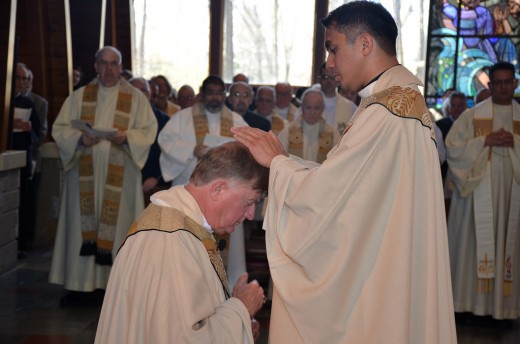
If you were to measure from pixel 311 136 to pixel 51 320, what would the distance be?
2.99 metres

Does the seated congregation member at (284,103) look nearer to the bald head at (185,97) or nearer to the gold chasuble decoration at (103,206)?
the bald head at (185,97)

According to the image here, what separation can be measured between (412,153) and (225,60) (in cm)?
1295

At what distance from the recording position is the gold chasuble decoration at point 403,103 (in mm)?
3387

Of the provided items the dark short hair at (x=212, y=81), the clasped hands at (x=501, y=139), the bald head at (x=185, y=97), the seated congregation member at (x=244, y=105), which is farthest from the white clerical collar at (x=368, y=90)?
the bald head at (x=185, y=97)

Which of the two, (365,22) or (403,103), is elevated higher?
(365,22)

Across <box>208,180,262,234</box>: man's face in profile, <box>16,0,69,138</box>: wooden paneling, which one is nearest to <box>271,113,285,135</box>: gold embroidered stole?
<box>16,0,69,138</box>: wooden paneling

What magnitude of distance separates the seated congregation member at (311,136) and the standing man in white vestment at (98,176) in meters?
1.37

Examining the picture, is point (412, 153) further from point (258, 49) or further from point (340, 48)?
point (258, 49)

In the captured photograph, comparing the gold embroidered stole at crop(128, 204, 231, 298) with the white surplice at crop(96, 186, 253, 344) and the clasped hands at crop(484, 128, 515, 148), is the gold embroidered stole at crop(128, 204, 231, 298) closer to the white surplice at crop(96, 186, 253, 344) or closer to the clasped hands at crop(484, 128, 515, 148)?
the white surplice at crop(96, 186, 253, 344)

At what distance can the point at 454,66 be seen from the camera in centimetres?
1523

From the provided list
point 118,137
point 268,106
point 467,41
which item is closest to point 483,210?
point 118,137

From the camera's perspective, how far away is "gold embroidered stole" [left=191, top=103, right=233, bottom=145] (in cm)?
795

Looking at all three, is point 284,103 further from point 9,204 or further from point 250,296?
point 250,296

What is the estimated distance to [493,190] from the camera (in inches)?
287
